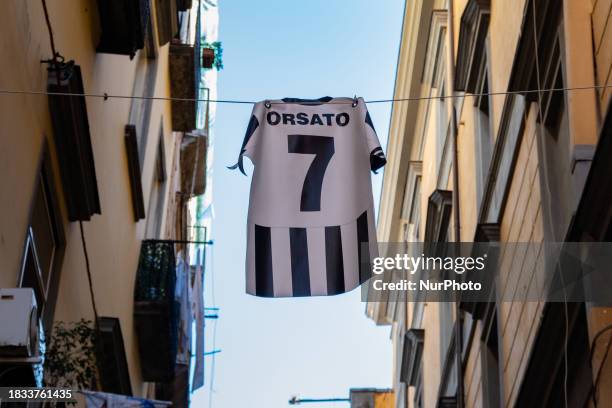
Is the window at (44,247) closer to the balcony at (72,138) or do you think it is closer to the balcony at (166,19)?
the balcony at (72,138)

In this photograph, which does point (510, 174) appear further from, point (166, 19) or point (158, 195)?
point (158, 195)

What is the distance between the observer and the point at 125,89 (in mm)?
13461

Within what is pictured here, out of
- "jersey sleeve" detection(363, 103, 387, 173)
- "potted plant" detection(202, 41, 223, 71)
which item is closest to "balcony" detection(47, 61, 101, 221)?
"jersey sleeve" detection(363, 103, 387, 173)

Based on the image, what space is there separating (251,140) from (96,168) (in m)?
2.90

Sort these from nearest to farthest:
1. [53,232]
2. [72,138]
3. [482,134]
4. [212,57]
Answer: [72,138], [53,232], [482,134], [212,57]

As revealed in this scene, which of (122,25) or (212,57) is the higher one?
(122,25)

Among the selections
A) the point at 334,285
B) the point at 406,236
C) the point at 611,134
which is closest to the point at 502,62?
the point at 334,285

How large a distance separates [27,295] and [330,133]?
276 centimetres

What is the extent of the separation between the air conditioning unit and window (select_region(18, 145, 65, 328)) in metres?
1.61

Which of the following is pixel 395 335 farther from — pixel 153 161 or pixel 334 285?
→ pixel 334 285

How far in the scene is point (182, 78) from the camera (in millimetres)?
18531

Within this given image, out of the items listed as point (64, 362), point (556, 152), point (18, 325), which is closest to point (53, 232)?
point (64, 362)

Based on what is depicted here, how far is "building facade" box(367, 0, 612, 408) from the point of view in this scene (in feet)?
27.5

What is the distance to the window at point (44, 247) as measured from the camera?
9055 mm
